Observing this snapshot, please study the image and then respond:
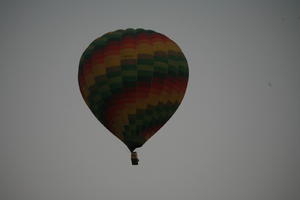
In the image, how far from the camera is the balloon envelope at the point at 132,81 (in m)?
34.5

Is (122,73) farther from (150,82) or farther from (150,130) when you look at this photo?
(150,130)

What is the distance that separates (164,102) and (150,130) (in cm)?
197

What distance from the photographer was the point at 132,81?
114ft

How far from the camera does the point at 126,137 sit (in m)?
34.3

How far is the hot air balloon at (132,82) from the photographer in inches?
1359

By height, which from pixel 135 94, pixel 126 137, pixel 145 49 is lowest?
pixel 126 137

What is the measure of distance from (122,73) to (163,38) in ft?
12.8

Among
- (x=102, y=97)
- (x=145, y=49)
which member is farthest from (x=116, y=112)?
(x=145, y=49)

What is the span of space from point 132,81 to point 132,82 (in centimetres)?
6

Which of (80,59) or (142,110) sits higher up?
(80,59)

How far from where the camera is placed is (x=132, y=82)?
3484 centimetres

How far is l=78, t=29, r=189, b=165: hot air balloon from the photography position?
34.5 metres

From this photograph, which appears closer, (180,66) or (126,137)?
(126,137)

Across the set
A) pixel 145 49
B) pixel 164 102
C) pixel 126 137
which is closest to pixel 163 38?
pixel 145 49
